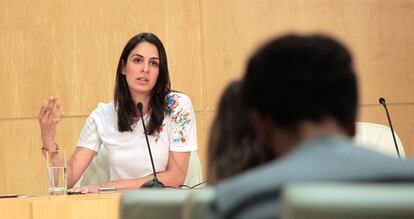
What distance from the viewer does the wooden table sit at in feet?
10.2

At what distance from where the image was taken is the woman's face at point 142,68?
13.6 feet

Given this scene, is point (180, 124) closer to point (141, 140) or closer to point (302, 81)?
point (141, 140)

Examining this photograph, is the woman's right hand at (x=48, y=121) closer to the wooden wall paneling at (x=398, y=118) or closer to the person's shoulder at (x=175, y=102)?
the person's shoulder at (x=175, y=102)

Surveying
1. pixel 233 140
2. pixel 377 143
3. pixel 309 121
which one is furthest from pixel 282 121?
pixel 377 143

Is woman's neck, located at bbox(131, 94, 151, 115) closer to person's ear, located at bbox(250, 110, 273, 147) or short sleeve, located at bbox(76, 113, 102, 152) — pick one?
short sleeve, located at bbox(76, 113, 102, 152)

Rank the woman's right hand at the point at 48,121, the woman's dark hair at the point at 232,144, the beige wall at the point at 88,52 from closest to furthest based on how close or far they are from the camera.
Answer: the woman's dark hair at the point at 232,144 < the woman's right hand at the point at 48,121 < the beige wall at the point at 88,52

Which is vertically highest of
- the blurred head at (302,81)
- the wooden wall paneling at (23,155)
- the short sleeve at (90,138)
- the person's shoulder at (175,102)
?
the blurred head at (302,81)

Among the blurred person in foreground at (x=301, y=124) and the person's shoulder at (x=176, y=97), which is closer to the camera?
the blurred person in foreground at (x=301, y=124)

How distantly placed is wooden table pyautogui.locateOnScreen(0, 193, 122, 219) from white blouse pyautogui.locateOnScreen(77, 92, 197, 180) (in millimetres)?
901

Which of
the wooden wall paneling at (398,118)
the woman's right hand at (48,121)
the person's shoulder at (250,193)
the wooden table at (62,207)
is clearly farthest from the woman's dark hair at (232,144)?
the wooden wall paneling at (398,118)

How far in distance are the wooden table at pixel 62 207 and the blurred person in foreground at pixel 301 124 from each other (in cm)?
188

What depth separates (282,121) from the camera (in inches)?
48.4

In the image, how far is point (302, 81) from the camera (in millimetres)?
1192

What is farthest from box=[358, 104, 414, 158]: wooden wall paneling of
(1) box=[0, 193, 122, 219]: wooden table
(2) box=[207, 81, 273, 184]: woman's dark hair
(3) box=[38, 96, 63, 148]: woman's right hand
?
(2) box=[207, 81, 273, 184]: woman's dark hair
